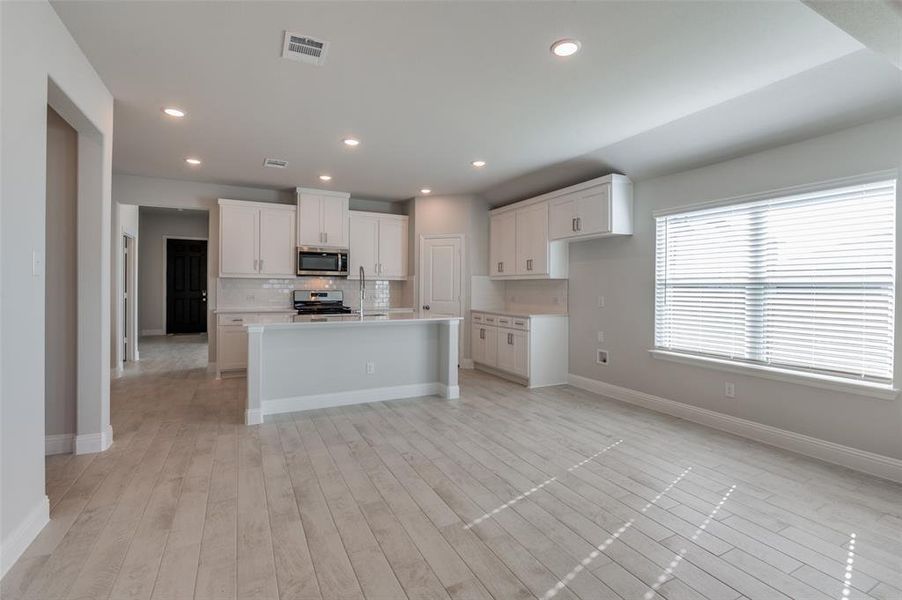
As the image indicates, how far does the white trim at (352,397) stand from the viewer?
422cm

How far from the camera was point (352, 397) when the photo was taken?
4.55 meters

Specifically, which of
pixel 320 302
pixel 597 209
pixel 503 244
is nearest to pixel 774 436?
pixel 597 209

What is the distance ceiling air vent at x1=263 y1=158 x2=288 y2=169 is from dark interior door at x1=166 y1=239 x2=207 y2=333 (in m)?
6.52

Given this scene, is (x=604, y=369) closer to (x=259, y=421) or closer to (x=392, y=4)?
(x=259, y=421)

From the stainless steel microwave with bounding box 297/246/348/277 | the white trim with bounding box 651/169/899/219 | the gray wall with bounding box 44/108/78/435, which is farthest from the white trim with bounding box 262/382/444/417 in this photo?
the white trim with bounding box 651/169/899/219

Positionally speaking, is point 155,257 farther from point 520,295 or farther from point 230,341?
point 520,295

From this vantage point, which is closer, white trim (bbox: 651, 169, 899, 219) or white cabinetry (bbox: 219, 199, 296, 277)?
white trim (bbox: 651, 169, 899, 219)

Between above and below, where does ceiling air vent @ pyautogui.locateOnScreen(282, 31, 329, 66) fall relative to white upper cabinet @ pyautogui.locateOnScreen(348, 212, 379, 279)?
above

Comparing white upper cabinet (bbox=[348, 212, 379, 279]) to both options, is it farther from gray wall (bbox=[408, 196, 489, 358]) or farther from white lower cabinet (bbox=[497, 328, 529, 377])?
white lower cabinet (bbox=[497, 328, 529, 377])

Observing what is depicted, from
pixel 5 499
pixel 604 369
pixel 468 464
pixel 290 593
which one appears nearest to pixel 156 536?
pixel 5 499

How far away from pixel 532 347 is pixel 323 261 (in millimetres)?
3249

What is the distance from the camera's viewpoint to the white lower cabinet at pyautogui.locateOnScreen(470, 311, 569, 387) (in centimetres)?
536

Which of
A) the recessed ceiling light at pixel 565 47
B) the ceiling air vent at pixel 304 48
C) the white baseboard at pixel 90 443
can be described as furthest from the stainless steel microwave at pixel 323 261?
the recessed ceiling light at pixel 565 47

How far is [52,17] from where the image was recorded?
7.47 ft
